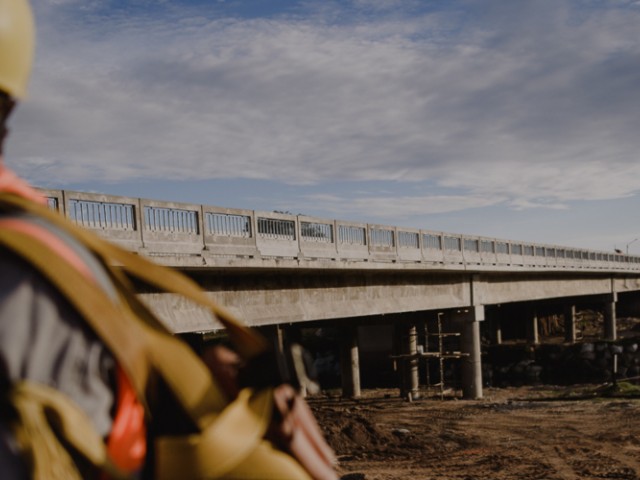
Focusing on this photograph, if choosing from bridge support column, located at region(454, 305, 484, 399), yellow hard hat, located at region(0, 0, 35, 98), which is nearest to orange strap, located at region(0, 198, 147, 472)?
yellow hard hat, located at region(0, 0, 35, 98)

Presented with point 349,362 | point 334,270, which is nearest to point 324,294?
point 334,270

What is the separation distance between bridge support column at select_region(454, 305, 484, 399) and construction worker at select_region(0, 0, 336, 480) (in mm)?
29477

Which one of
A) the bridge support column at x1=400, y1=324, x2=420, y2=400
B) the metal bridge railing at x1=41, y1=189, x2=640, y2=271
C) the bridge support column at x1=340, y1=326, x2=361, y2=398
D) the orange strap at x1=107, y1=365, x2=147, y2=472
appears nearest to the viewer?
the orange strap at x1=107, y1=365, x2=147, y2=472

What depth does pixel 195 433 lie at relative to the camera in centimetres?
164

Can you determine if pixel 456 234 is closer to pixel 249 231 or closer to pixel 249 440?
pixel 249 231

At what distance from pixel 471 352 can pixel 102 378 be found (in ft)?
99.0

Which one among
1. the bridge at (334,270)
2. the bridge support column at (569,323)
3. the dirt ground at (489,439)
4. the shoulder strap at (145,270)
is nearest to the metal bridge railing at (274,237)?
the bridge at (334,270)

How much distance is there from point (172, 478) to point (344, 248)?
1927cm

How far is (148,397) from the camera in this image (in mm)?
1619

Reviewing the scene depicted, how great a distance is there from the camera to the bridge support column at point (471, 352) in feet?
99.9

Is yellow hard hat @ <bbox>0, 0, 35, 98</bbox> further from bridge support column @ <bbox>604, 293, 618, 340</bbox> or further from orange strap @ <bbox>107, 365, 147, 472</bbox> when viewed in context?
bridge support column @ <bbox>604, 293, 618, 340</bbox>

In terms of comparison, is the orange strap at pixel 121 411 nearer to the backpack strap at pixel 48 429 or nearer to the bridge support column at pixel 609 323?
the backpack strap at pixel 48 429

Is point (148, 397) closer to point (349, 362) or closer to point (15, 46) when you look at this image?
point (15, 46)

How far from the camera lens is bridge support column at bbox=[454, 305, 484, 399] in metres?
30.4
